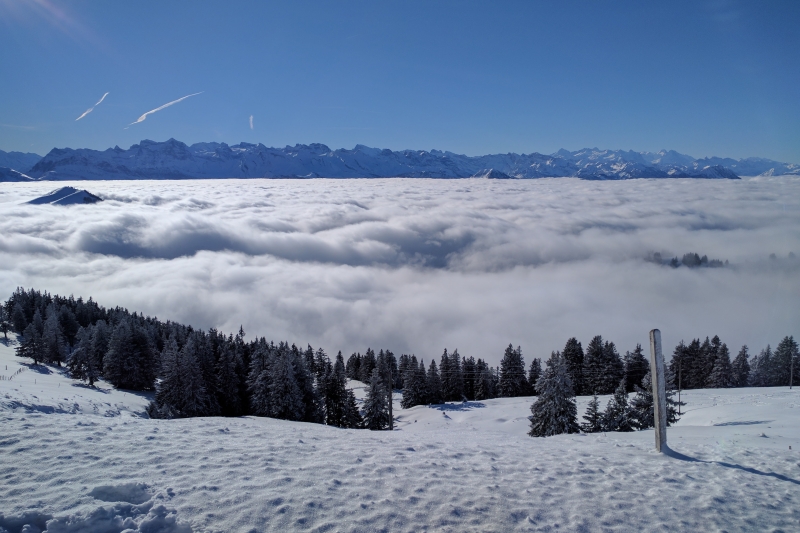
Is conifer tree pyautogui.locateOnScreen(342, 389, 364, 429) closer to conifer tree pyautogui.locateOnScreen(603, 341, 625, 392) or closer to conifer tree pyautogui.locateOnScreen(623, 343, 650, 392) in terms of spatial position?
conifer tree pyautogui.locateOnScreen(603, 341, 625, 392)

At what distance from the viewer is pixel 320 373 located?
6450cm

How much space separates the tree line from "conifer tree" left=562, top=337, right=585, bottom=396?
184 mm

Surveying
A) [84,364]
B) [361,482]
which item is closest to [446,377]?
[84,364]

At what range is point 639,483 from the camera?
9023 millimetres

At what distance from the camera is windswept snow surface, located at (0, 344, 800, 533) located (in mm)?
6863

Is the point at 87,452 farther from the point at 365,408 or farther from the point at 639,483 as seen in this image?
the point at 365,408

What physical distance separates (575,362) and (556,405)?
126 ft

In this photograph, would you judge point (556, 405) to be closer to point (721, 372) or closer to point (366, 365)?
point (721, 372)

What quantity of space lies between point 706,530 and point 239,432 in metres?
11.2

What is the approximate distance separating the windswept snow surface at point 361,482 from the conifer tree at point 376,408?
3205cm

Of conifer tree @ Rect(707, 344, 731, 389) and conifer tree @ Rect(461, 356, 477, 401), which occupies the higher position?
conifer tree @ Rect(707, 344, 731, 389)

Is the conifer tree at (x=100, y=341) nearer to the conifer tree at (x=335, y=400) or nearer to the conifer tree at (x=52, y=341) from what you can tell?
the conifer tree at (x=52, y=341)

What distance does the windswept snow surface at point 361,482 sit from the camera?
6863 mm

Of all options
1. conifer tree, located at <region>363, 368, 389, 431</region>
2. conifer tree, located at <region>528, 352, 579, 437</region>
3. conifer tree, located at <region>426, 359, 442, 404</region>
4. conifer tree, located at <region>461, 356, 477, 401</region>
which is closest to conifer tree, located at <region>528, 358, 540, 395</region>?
conifer tree, located at <region>461, 356, 477, 401</region>
